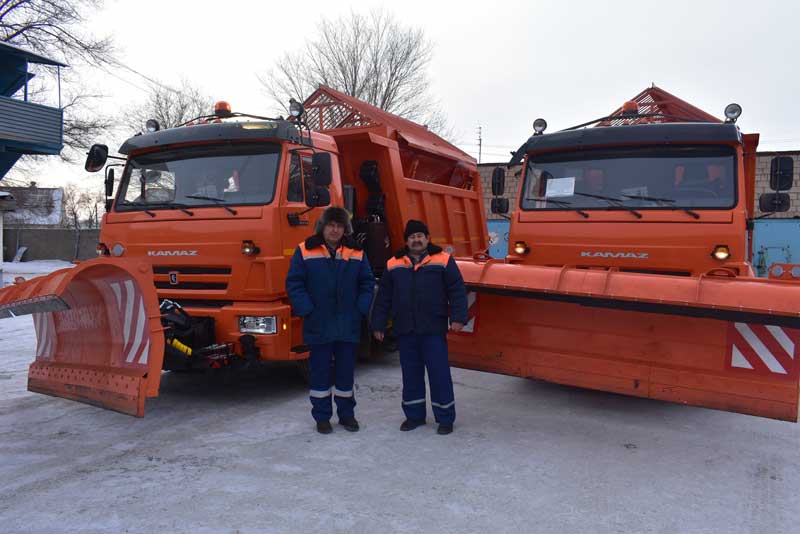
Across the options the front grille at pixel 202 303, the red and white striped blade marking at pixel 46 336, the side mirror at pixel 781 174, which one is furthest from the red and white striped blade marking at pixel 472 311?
the red and white striped blade marking at pixel 46 336

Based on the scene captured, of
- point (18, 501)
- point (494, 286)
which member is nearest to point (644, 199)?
point (494, 286)

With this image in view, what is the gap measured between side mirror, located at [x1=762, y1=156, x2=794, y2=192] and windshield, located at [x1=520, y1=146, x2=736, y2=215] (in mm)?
593

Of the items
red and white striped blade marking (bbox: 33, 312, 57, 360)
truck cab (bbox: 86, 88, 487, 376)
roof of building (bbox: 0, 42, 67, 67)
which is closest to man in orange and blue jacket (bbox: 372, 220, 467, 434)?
truck cab (bbox: 86, 88, 487, 376)

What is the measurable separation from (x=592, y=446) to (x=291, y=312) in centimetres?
267

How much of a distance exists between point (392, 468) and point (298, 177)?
2.84m

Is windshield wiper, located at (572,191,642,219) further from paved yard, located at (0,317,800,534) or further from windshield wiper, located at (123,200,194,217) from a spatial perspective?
windshield wiper, located at (123,200,194,217)

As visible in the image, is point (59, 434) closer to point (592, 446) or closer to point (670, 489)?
point (592, 446)

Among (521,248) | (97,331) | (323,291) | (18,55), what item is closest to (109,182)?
(97,331)

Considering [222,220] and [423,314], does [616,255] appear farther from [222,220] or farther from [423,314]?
[222,220]

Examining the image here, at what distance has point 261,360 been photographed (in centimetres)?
522

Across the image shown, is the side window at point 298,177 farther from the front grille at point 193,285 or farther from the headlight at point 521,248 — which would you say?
the headlight at point 521,248

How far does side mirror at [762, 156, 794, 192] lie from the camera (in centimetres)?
536

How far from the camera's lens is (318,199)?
18.3ft

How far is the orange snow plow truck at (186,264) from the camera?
4.20 m
